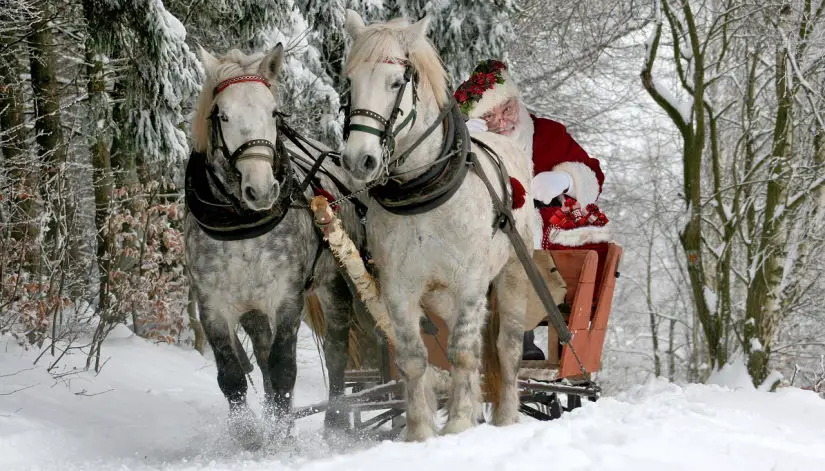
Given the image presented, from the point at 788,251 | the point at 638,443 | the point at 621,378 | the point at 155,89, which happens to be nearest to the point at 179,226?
the point at 155,89

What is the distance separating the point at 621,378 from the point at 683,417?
20571 mm

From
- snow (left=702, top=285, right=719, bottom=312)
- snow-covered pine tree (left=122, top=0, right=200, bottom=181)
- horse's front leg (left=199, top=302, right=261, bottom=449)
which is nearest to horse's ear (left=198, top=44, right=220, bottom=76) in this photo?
horse's front leg (left=199, top=302, right=261, bottom=449)

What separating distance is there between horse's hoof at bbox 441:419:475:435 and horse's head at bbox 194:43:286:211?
4.65ft

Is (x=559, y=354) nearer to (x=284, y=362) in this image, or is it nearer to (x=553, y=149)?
(x=553, y=149)

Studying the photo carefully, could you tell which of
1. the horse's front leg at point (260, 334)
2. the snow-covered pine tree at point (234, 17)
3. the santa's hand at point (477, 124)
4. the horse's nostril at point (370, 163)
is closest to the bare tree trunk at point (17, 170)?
the snow-covered pine tree at point (234, 17)

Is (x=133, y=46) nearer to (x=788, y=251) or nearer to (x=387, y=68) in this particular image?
(x=387, y=68)

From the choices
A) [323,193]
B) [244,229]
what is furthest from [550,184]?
[244,229]

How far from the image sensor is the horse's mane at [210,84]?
4.61 meters

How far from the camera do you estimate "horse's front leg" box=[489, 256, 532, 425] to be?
513 centimetres

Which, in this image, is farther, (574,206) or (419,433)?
(574,206)

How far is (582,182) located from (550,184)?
9.6 inches

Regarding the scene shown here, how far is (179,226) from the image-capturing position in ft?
36.4

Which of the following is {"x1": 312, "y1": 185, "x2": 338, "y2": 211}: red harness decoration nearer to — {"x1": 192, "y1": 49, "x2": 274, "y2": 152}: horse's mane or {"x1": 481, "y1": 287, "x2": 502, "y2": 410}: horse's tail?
{"x1": 192, "y1": 49, "x2": 274, "y2": 152}: horse's mane

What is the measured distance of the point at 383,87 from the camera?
4.08 meters
